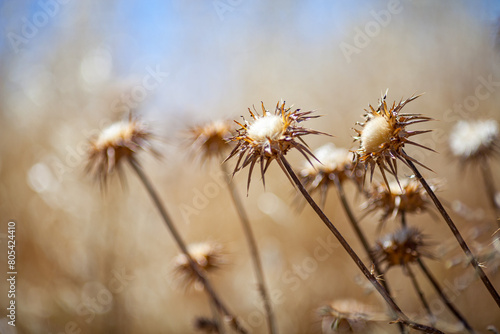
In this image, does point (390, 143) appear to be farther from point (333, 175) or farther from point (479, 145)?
point (479, 145)

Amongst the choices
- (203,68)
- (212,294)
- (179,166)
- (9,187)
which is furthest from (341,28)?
(9,187)

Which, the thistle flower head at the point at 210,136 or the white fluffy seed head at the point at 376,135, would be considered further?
the thistle flower head at the point at 210,136

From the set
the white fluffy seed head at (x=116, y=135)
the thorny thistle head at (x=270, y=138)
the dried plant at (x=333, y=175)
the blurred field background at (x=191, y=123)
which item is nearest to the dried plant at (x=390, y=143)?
the thorny thistle head at (x=270, y=138)

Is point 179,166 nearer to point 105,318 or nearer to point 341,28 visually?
point 105,318

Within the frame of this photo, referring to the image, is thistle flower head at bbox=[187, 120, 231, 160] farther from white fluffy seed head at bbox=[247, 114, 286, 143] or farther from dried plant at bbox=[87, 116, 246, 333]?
white fluffy seed head at bbox=[247, 114, 286, 143]

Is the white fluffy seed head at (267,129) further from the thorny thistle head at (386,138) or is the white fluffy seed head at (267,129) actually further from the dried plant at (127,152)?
the dried plant at (127,152)

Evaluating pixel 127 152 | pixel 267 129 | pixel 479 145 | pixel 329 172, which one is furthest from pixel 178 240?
pixel 479 145
